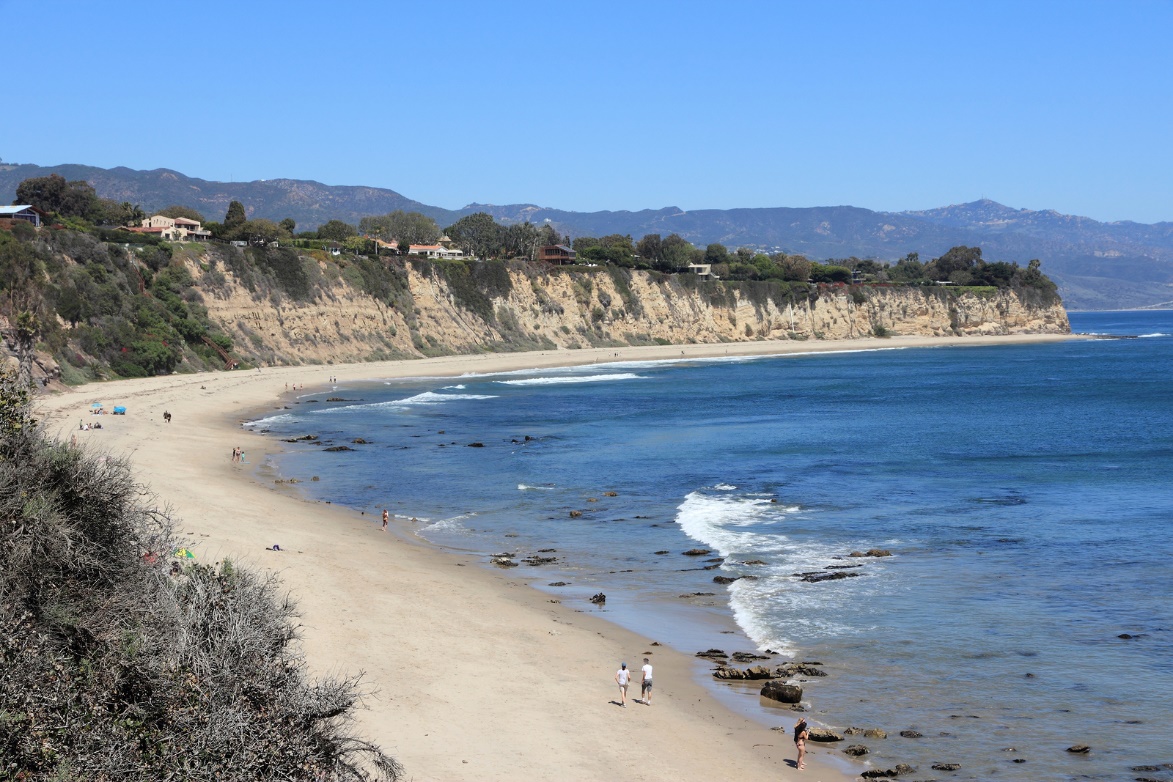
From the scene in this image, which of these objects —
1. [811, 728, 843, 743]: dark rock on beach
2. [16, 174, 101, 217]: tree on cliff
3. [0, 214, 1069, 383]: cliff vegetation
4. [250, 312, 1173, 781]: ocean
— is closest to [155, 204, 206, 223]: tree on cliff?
[16, 174, 101, 217]: tree on cliff

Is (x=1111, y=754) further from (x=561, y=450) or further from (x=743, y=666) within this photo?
(x=561, y=450)

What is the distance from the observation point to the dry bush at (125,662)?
8422 mm

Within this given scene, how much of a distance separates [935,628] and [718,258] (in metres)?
156

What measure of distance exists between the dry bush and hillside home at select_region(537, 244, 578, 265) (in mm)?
128387

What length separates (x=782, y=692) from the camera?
53.9ft

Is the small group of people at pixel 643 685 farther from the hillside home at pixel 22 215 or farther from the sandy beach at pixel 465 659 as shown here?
the hillside home at pixel 22 215

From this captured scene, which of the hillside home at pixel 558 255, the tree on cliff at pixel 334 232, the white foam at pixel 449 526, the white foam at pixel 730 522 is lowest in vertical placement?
the white foam at pixel 449 526

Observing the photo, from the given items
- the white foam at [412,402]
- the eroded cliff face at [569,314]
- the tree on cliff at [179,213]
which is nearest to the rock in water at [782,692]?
the white foam at [412,402]

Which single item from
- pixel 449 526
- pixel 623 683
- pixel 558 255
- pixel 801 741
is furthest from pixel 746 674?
pixel 558 255

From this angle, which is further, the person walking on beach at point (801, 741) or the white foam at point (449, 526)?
the white foam at point (449, 526)

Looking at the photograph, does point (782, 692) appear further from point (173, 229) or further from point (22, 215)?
point (173, 229)

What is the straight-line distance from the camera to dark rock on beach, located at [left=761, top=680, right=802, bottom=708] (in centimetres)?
1634

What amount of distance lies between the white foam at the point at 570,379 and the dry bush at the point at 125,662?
66.0 meters

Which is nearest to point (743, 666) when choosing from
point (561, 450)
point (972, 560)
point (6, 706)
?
point (972, 560)
